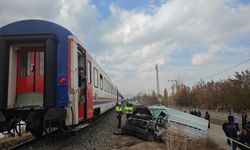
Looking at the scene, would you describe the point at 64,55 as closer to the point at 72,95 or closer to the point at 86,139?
the point at 72,95

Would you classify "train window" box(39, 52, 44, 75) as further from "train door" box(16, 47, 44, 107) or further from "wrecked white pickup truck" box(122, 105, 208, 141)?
"wrecked white pickup truck" box(122, 105, 208, 141)

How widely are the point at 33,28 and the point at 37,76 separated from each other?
140 cm

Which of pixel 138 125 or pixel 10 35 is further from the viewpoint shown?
pixel 138 125

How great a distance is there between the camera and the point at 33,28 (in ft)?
26.8

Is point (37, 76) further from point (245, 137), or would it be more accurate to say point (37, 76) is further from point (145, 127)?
point (245, 137)

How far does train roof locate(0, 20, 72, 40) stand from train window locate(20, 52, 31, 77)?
733 mm

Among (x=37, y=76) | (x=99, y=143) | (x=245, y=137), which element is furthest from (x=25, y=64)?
(x=245, y=137)

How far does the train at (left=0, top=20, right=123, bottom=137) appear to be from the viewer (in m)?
7.73

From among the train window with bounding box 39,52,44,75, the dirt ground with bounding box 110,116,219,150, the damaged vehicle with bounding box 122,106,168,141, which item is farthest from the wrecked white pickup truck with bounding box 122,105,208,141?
the train window with bounding box 39,52,44,75

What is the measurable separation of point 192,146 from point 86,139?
4113 millimetres

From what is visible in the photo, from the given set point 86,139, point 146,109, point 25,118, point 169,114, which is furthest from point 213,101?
point 25,118

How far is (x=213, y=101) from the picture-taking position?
46812 millimetres

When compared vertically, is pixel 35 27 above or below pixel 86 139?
above

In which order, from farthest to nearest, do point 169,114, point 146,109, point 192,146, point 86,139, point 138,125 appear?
point 146,109, point 169,114, point 138,125, point 192,146, point 86,139
